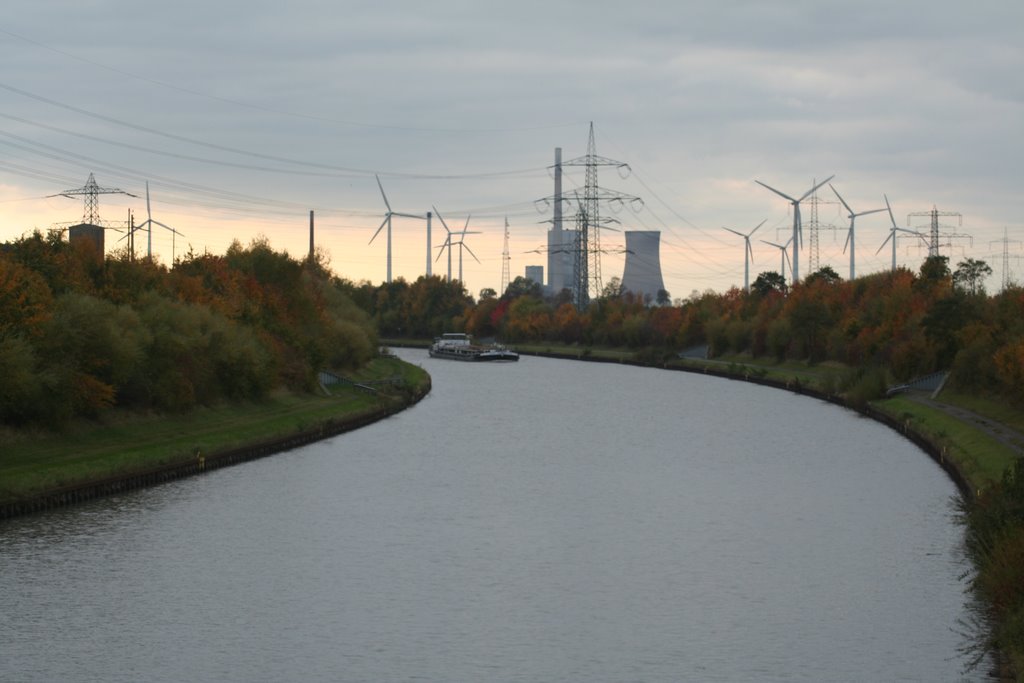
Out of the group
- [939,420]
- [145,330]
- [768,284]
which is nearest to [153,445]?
[145,330]

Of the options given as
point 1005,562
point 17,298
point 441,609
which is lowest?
point 441,609

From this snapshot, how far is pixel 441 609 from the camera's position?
32.1m

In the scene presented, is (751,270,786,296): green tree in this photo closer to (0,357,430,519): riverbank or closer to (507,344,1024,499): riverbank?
(507,344,1024,499): riverbank

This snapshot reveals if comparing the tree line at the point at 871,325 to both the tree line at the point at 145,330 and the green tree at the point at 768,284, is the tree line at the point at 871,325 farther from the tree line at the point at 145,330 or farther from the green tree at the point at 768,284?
the tree line at the point at 145,330

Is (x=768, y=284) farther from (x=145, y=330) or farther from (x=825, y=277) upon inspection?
(x=145, y=330)

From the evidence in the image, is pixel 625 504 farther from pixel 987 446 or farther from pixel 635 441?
pixel 635 441

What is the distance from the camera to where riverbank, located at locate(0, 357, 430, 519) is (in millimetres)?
45250

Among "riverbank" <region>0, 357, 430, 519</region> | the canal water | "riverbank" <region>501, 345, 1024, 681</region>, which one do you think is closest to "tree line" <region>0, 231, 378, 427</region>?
"riverbank" <region>0, 357, 430, 519</region>

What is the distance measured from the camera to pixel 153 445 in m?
56.7

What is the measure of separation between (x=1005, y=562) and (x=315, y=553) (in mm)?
20321

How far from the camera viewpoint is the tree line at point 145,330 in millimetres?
51781

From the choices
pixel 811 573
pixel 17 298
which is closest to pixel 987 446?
pixel 811 573

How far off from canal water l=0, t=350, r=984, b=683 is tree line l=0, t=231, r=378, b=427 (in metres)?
6.48

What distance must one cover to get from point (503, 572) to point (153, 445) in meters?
25.6
